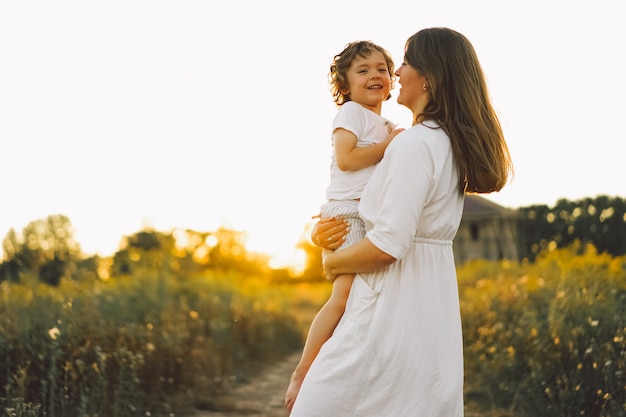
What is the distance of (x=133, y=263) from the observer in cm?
1517

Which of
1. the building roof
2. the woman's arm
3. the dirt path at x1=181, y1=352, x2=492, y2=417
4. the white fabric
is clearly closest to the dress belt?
the woman's arm

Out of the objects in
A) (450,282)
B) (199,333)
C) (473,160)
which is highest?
(473,160)

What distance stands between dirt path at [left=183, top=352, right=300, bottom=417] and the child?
511 centimetres

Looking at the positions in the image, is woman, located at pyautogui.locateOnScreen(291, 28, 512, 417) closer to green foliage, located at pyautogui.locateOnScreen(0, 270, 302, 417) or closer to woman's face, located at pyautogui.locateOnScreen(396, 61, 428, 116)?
woman's face, located at pyautogui.locateOnScreen(396, 61, 428, 116)

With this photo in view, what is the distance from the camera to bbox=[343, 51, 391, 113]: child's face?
353 centimetres

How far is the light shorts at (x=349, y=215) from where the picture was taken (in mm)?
2932

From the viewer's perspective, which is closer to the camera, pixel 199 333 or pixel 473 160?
pixel 473 160

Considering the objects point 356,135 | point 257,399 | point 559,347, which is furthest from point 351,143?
point 257,399

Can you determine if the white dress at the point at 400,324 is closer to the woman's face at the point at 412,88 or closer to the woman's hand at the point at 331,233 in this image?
the woman's face at the point at 412,88

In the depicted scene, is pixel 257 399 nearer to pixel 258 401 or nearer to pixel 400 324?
pixel 258 401

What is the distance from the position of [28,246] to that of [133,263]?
155 inches

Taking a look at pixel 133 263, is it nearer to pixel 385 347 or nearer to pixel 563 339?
pixel 563 339

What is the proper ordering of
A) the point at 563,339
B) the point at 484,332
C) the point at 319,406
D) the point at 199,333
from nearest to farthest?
1. the point at 319,406
2. the point at 563,339
3. the point at 484,332
4. the point at 199,333

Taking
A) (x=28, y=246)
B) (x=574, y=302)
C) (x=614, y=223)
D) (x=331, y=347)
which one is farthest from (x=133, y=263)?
(x=614, y=223)
